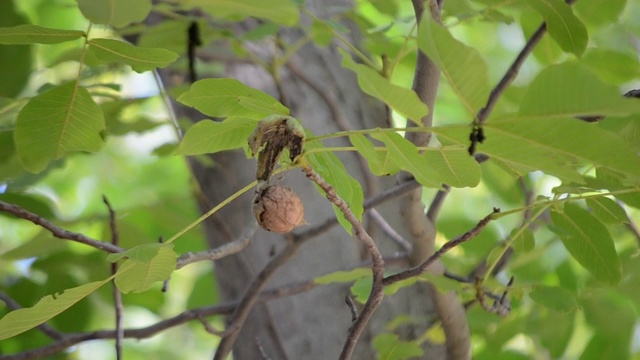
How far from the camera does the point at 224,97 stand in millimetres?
676

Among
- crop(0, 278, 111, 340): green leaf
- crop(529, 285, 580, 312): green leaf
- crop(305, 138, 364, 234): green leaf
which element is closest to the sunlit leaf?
crop(529, 285, 580, 312): green leaf

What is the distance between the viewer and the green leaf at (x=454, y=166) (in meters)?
0.67

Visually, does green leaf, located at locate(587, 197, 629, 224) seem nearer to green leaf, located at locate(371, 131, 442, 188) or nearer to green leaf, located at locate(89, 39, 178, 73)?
green leaf, located at locate(371, 131, 442, 188)

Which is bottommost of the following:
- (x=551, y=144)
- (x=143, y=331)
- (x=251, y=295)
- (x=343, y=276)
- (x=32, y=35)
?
(x=143, y=331)

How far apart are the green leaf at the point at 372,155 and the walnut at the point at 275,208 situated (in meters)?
0.08

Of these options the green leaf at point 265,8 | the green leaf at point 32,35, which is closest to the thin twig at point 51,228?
the green leaf at point 32,35

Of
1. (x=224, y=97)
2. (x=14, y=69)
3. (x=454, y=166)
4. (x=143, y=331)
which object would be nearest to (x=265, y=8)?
(x=224, y=97)

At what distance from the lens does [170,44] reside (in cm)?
122

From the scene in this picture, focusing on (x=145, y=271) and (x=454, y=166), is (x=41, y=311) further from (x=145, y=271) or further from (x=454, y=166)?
(x=454, y=166)

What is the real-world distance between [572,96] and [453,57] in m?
0.09

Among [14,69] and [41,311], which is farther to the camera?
[14,69]

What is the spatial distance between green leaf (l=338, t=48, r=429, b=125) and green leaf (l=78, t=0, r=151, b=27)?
25 centimetres

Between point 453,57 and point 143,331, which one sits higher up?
point 453,57

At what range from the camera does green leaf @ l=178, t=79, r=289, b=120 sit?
640 millimetres
